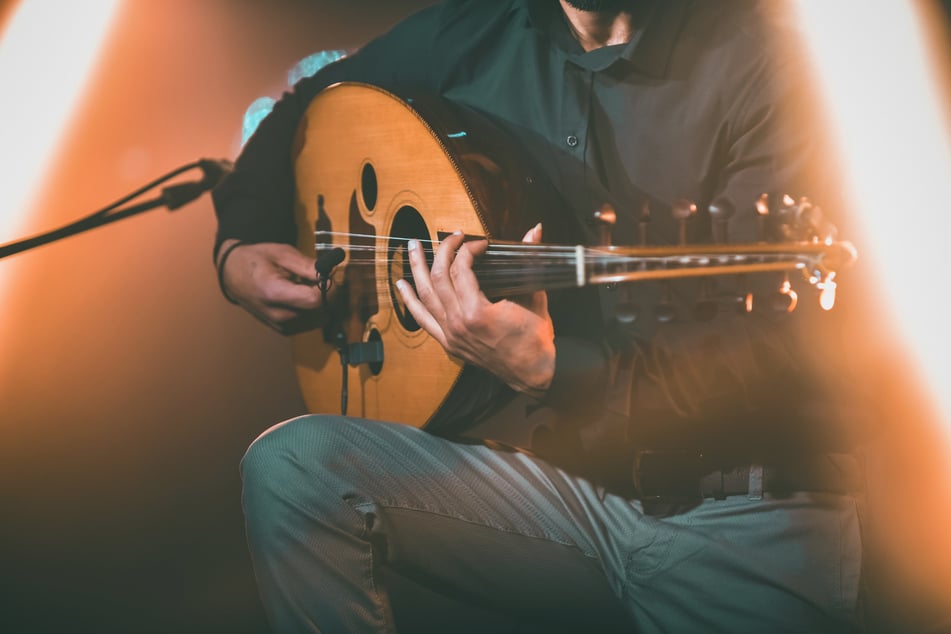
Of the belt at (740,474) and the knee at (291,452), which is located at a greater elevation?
the knee at (291,452)

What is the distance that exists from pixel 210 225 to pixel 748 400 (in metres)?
1.41

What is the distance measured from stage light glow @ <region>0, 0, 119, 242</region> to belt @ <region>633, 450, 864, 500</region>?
162cm

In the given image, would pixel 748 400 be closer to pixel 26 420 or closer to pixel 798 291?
pixel 798 291

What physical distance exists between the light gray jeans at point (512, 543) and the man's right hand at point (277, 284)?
0.30m

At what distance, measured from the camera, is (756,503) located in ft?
3.69

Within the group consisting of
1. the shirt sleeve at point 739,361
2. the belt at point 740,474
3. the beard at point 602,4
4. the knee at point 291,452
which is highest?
the beard at point 602,4

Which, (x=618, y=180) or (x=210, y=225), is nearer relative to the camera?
(x=618, y=180)

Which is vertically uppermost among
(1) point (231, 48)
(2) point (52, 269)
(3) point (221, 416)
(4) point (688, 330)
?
(1) point (231, 48)

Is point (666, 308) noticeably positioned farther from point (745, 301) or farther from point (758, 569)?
point (758, 569)

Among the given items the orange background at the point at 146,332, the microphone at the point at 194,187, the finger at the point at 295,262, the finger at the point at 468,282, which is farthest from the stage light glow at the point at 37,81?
the finger at the point at 468,282

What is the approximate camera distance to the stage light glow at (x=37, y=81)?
1.83 m

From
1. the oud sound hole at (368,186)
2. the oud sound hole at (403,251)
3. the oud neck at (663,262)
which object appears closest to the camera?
the oud neck at (663,262)

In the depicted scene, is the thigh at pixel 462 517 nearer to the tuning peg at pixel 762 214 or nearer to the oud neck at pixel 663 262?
the oud neck at pixel 663 262

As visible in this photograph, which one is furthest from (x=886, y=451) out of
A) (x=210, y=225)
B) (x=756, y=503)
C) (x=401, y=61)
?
(x=210, y=225)
